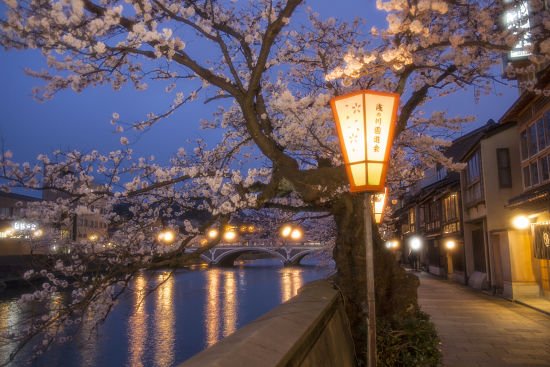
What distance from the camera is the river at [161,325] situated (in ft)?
61.3

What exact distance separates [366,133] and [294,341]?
2410 millimetres

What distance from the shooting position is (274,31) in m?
6.11

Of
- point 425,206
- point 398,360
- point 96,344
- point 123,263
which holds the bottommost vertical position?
point 96,344

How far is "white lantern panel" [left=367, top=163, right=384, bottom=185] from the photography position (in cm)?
495

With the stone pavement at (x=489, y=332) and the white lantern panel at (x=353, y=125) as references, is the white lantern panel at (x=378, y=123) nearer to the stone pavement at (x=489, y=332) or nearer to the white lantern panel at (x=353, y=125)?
the white lantern panel at (x=353, y=125)

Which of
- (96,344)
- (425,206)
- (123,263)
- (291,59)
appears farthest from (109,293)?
(425,206)

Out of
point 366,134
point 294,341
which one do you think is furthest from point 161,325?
point 294,341

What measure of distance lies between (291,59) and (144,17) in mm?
4867

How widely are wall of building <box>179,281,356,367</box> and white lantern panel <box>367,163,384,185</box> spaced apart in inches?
58.6

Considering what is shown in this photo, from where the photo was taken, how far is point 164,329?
2425 centimetres

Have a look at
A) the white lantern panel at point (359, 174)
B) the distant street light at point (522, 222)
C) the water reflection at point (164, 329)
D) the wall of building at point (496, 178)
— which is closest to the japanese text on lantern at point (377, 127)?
the white lantern panel at point (359, 174)

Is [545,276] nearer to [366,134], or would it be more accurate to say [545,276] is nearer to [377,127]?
[377,127]

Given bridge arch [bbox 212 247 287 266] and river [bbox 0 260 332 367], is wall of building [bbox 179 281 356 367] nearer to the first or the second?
river [bbox 0 260 332 367]

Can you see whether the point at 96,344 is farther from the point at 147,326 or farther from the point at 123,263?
the point at 123,263
